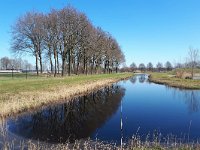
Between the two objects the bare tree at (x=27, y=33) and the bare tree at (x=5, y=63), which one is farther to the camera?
the bare tree at (x=5, y=63)

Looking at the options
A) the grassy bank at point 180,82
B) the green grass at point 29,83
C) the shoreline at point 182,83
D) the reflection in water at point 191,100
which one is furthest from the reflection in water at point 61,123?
the grassy bank at point 180,82

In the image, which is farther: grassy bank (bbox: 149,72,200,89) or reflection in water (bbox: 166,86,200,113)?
grassy bank (bbox: 149,72,200,89)

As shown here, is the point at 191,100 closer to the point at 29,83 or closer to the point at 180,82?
the point at 29,83

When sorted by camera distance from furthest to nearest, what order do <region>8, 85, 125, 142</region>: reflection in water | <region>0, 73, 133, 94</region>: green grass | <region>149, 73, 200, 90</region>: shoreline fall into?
<region>149, 73, 200, 90</region>: shoreline, <region>0, 73, 133, 94</region>: green grass, <region>8, 85, 125, 142</region>: reflection in water

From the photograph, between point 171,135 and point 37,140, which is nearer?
point 37,140

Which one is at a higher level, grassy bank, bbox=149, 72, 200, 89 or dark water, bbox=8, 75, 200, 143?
grassy bank, bbox=149, 72, 200, 89

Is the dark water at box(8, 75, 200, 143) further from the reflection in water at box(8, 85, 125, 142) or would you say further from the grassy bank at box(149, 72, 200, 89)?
the grassy bank at box(149, 72, 200, 89)

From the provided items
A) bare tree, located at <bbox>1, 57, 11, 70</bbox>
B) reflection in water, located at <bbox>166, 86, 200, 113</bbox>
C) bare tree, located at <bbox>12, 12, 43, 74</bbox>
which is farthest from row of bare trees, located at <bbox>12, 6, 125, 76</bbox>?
bare tree, located at <bbox>1, 57, 11, 70</bbox>

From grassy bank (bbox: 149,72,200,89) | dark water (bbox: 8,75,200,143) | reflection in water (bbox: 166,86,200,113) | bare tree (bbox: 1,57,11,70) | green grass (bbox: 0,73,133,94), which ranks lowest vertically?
reflection in water (bbox: 166,86,200,113)

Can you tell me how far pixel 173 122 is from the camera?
1784cm

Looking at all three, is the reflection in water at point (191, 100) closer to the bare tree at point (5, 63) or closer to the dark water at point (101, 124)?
the dark water at point (101, 124)

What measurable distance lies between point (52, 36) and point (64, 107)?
33440 mm

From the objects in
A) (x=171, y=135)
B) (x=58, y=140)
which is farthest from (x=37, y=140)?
(x=171, y=135)

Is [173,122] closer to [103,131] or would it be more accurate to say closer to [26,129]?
[103,131]
